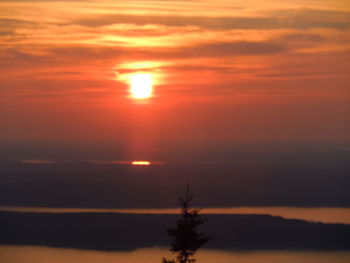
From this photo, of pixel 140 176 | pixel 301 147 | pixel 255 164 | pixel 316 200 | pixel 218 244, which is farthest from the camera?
pixel 301 147

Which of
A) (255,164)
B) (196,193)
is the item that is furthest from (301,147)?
(196,193)

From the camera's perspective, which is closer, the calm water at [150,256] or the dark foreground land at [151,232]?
the calm water at [150,256]

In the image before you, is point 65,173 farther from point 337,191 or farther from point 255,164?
point 337,191

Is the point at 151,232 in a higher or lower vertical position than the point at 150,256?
higher

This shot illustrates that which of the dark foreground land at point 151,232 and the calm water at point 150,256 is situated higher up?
the dark foreground land at point 151,232

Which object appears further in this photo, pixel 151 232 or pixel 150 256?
pixel 151 232

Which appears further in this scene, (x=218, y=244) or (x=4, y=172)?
(x=4, y=172)
